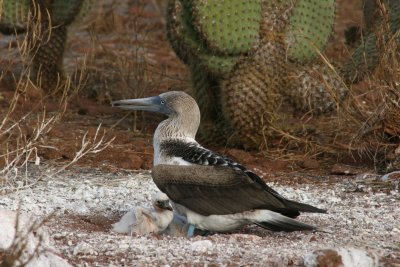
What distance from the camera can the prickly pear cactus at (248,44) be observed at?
8.21m

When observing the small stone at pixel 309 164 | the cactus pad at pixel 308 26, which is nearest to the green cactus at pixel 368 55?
the cactus pad at pixel 308 26

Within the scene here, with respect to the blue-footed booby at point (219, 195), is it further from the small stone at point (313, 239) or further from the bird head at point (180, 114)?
the bird head at point (180, 114)

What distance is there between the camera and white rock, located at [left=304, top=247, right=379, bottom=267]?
500 centimetres

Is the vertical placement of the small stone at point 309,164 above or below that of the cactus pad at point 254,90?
below

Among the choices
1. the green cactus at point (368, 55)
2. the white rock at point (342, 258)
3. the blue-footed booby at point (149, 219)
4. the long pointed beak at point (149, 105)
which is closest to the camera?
the white rock at point (342, 258)

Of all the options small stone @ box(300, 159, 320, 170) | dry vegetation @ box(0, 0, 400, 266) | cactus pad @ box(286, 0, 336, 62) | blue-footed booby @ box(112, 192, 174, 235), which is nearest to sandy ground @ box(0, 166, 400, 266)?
blue-footed booby @ box(112, 192, 174, 235)

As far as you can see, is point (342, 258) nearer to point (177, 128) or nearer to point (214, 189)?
point (214, 189)

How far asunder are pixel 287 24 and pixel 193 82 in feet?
3.46

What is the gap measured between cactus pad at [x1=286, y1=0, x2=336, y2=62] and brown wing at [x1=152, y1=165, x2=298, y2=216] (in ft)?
8.75

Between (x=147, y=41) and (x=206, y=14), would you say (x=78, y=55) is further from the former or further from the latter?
(x=206, y=14)

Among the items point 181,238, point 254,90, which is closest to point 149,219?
point 181,238

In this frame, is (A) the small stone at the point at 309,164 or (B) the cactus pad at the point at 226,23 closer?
(A) the small stone at the point at 309,164

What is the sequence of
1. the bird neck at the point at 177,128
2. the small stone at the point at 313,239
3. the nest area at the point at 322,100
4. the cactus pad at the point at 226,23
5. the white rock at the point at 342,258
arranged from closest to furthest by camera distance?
the white rock at the point at 342,258, the small stone at the point at 313,239, the bird neck at the point at 177,128, the nest area at the point at 322,100, the cactus pad at the point at 226,23

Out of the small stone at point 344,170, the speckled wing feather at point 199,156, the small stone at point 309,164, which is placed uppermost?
the speckled wing feather at point 199,156
